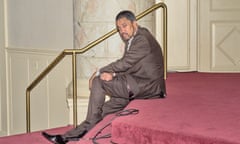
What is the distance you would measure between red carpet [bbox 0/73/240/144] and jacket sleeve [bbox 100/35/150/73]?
360 mm

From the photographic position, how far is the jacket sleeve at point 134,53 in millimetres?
4406

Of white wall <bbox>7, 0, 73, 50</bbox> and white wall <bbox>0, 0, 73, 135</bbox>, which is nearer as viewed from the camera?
white wall <bbox>7, 0, 73, 50</bbox>

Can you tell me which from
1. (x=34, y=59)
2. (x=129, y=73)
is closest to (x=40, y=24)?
(x=34, y=59)

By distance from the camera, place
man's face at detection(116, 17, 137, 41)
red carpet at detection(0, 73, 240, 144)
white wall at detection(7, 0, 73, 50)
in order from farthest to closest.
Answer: white wall at detection(7, 0, 73, 50), man's face at detection(116, 17, 137, 41), red carpet at detection(0, 73, 240, 144)

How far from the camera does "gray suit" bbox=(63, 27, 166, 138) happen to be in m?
4.43

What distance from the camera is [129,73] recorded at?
452cm

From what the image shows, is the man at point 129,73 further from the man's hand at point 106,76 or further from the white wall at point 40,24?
the white wall at point 40,24

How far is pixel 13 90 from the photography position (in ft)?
29.1

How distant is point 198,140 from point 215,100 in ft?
4.60

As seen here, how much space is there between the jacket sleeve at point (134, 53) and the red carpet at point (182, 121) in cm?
36

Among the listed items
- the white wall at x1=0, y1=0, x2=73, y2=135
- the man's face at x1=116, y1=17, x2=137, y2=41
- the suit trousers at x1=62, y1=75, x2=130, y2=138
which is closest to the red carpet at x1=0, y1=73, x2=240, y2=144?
the suit trousers at x1=62, y1=75, x2=130, y2=138

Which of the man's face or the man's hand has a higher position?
the man's face

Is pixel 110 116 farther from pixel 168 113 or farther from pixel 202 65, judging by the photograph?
pixel 202 65

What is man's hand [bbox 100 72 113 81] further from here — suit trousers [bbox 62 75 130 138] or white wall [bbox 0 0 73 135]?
white wall [bbox 0 0 73 135]
